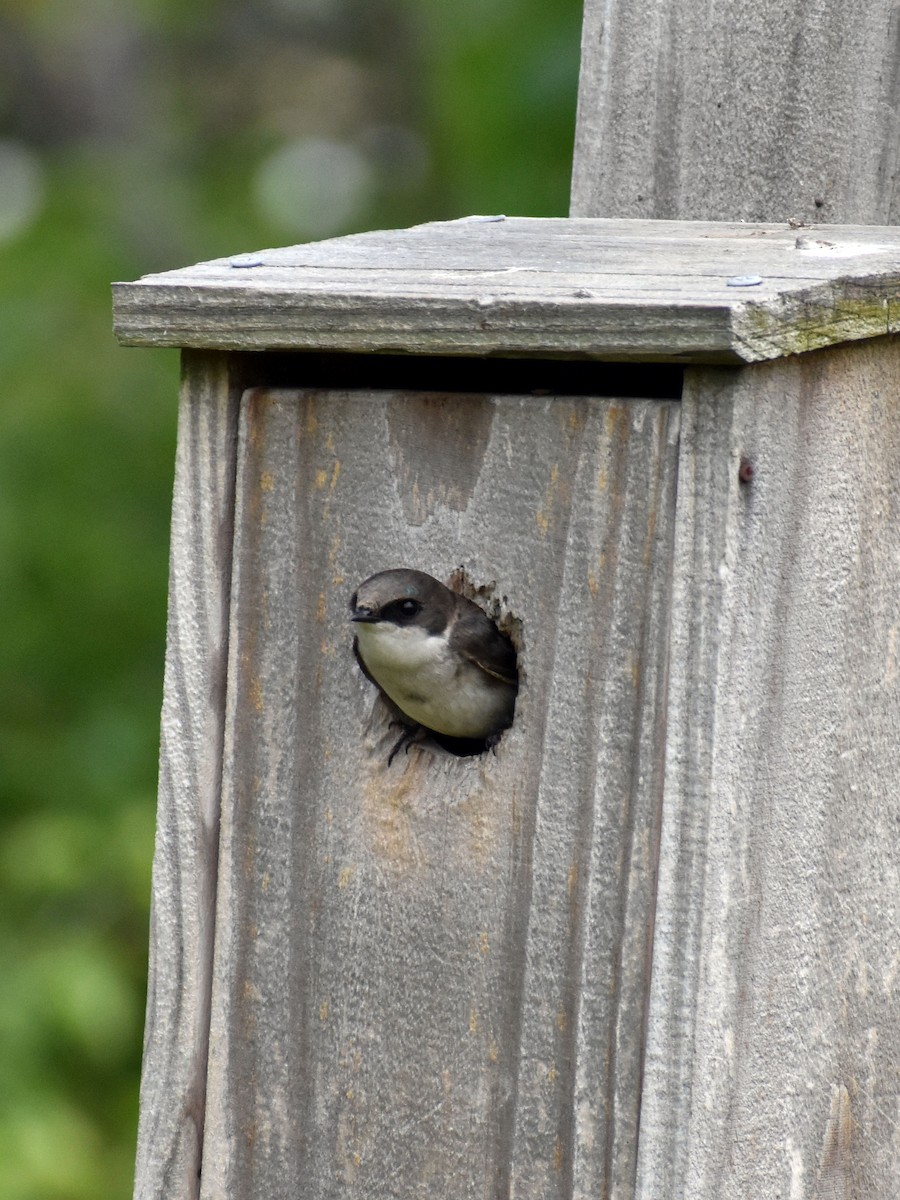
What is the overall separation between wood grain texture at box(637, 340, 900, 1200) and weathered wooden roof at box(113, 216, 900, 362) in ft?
0.20

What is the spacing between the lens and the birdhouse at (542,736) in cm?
151

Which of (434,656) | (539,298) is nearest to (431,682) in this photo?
(434,656)

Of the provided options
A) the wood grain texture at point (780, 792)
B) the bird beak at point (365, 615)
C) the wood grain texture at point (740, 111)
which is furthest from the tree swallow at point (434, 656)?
the wood grain texture at point (740, 111)

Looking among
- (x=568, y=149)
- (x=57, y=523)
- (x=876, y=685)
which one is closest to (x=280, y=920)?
(x=876, y=685)

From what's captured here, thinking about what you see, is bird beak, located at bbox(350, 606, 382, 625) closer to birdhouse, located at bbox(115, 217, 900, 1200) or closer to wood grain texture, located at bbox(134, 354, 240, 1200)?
birdhouse, located at bbox(115, 217, 900, 1200)

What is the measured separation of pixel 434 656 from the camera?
2.02 meters

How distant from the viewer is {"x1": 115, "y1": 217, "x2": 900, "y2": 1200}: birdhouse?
1.51 meters

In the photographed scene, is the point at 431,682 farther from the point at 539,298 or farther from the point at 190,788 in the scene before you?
the point at 539,298

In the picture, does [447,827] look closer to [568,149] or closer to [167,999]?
[167,999]

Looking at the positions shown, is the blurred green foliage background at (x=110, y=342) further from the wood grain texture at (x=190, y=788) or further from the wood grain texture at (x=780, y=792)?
the wood grain texture at (x=780, y=792)

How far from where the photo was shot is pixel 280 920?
176 cm

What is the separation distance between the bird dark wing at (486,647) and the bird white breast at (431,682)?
0.01 m

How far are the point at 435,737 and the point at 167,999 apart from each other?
16.9 inches

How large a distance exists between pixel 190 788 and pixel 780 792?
0.61 m
